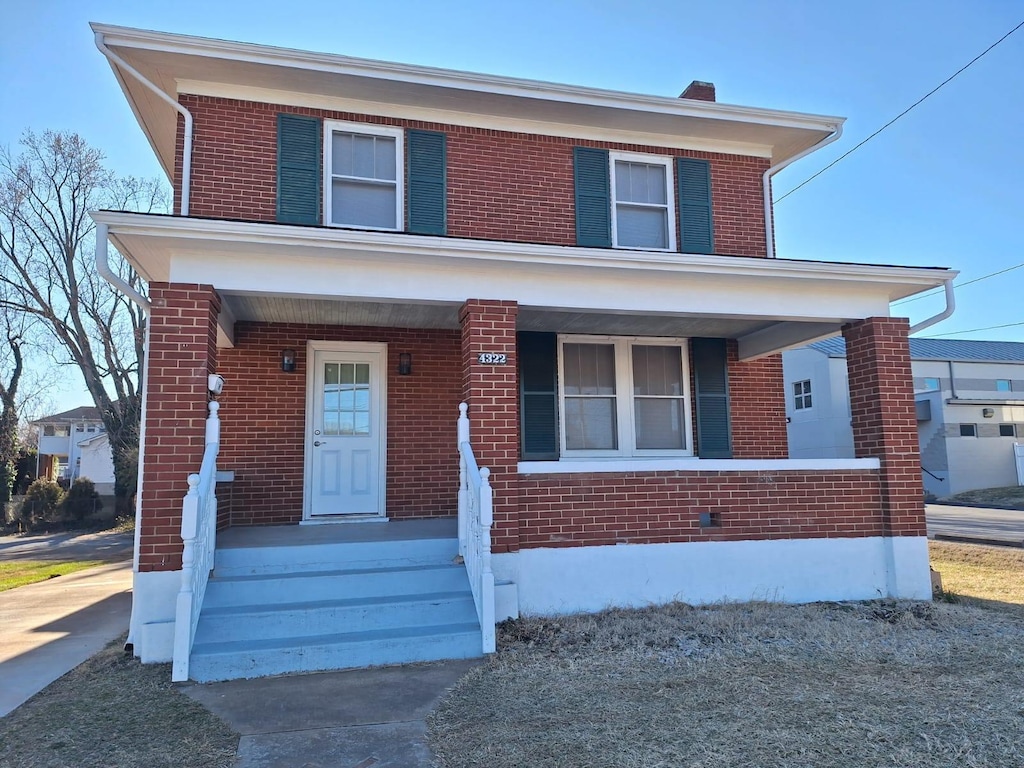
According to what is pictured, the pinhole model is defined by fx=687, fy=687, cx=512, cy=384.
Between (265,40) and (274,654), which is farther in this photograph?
(265,40)

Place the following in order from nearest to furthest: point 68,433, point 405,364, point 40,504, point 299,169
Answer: point 299,169 → point 405,364 → point 40,504 → point 68,433

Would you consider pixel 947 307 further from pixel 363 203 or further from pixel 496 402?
pixel 363 203

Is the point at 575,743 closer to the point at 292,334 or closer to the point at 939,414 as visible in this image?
the point at 292,334

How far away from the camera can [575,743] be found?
3656 mm

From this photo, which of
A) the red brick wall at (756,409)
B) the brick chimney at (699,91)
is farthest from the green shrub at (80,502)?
the brick chimney at (699,91)

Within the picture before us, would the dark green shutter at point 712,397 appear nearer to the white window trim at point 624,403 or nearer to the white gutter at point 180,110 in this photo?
the white window trim at point 624,403

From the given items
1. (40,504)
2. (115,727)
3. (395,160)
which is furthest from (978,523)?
(40,504)

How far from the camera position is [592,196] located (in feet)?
27.0

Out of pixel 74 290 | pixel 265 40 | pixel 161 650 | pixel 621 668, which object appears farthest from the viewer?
pixel 74 290

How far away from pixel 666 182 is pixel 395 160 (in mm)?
3347

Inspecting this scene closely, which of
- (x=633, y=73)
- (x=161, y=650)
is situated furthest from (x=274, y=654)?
(x=633, y=73)

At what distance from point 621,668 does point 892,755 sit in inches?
72.5

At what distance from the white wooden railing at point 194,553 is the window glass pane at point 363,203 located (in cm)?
275

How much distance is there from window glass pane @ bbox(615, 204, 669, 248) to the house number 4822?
2.72 m
